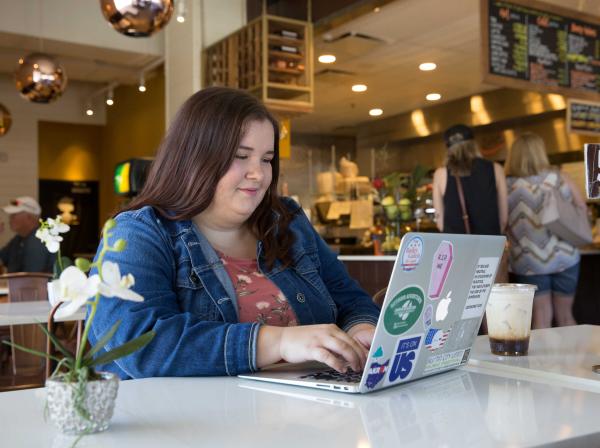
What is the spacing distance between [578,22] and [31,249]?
4.23 meters

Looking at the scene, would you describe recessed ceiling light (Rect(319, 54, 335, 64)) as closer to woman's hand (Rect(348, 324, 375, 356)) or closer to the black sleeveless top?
the black sleeveless top

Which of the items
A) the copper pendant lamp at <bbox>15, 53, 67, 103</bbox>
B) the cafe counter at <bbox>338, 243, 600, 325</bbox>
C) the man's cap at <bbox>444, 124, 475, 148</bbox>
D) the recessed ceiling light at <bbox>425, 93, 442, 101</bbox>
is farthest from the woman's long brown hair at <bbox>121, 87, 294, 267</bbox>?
the recessed ceiling light at <bbox>425, 93, 442, 101</bbox>

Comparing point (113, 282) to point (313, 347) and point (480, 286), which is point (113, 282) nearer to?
point (313, 347)

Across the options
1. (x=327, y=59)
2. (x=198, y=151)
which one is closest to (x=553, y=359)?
(x=198, y=151)

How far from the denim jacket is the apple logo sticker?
32cm

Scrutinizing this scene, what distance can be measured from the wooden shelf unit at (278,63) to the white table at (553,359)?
4.39 metres

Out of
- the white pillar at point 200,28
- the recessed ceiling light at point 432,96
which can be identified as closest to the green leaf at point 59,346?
the white pillar at point 200,28

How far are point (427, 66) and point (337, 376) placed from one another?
688cm

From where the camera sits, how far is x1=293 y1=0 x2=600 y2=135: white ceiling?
5.95 metres

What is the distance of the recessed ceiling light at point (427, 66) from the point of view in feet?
24.8

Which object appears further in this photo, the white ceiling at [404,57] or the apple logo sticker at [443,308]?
the white ceiling at [404,57]

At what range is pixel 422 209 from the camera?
5094 mm

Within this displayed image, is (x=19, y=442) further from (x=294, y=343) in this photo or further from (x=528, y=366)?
(x=528, y=366)

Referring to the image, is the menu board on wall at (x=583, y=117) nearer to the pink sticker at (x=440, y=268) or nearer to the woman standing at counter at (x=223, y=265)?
the woman standing at counter at (x=223, y=265)
